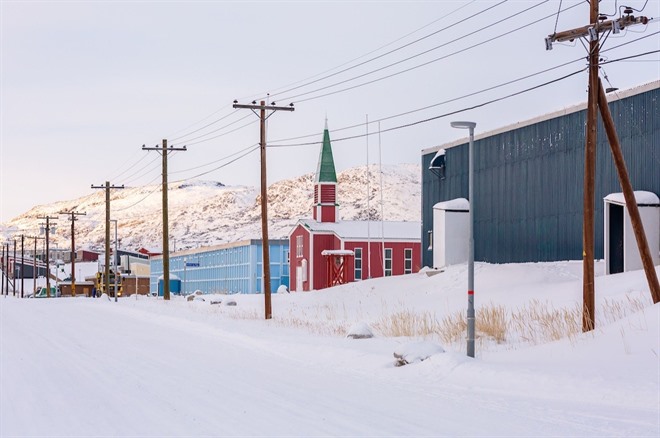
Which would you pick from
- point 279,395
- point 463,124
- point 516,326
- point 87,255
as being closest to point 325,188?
point 516,326

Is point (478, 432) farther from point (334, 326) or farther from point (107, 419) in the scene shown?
point (334, 326)

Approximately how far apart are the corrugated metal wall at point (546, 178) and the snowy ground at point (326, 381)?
5.09 metres

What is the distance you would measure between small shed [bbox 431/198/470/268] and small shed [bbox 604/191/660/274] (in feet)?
36.3

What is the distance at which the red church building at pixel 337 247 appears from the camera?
61219 millimetres

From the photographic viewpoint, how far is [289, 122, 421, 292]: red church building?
61219mm

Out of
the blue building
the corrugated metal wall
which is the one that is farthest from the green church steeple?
the corrugated metal wall

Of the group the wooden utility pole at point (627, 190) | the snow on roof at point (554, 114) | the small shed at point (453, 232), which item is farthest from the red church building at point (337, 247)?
the wooden utility pole at point (627, 190)

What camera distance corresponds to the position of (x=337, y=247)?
2453 inches

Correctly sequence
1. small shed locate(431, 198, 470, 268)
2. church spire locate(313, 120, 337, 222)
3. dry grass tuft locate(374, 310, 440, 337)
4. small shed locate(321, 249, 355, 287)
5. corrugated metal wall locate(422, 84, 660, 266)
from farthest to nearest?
1. church spire locate(313, 120, 337, 222)
2. small shed locate(321, 249, 355, 287)
3. small shed locate(431, 198, 470, 268)
4. corrugated metal wall locate(422, 84, 660, 266)
5. dry grass tuft locate(374, 310, 440, 337)

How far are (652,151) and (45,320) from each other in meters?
24.2

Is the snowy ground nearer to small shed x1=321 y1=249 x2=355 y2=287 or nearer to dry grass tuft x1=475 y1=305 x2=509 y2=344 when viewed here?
dry grass tuft x1=475 y1=305 x2=509 y2=344

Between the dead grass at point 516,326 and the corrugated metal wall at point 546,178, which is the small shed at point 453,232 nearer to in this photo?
the corrugated metal wall at point 546,178

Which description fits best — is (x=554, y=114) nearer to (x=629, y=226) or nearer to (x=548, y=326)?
(x=629, y=226)

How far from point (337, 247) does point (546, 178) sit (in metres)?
28.2
